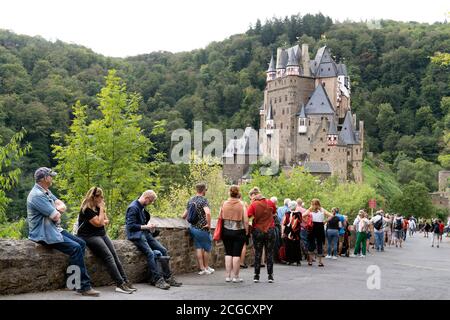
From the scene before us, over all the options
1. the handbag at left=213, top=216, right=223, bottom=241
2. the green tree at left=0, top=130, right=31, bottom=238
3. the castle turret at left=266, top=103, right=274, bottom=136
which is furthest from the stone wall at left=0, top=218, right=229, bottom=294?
the castle turret at left=266, top=103, right=274, bottom=136

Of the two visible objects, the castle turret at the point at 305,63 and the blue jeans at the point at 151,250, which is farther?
the castle turret at the point at 305,63

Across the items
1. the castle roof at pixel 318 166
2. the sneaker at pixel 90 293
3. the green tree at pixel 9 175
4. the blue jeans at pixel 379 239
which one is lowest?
the blue jeans at pixel 379 239

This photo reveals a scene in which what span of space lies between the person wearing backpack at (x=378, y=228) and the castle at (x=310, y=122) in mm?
79961

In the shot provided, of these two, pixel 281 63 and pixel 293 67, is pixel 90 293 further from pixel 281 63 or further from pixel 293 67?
pixel 281 63

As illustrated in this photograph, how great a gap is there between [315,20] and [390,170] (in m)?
62.1

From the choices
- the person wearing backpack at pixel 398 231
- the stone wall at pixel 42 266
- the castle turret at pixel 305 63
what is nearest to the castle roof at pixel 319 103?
the castle turret at pixel 305 63

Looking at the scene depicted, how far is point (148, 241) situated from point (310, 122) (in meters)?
104

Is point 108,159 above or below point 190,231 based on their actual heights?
above

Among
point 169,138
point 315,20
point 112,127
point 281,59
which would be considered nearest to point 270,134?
point 281,59

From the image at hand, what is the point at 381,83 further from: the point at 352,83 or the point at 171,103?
the point at 171,103

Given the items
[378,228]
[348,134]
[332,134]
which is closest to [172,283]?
[378,228]

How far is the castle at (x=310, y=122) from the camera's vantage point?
11024 cm

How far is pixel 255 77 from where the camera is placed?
16762 centimetres

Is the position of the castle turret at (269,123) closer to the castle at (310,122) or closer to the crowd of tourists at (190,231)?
the castle at (310,122)
